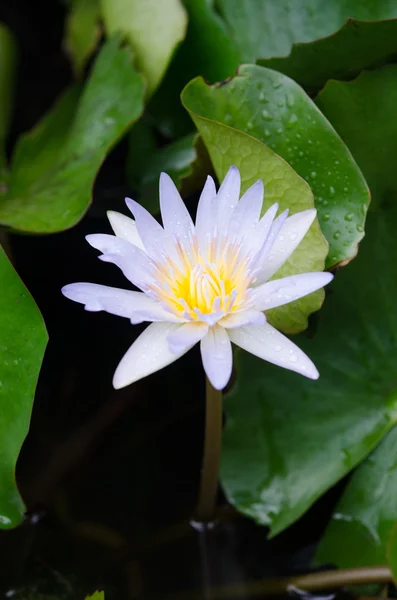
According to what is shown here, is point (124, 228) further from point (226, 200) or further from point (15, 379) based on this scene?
point (15, 379)

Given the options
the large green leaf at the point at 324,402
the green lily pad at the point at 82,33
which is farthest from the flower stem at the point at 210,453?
the green lily pad at the point at 82,33

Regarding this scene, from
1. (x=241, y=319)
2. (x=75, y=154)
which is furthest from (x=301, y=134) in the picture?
(x=75, y=154)

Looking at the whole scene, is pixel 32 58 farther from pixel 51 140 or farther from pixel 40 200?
pixel 40 200

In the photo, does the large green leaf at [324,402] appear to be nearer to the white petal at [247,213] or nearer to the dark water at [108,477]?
the dark water at [108,477]

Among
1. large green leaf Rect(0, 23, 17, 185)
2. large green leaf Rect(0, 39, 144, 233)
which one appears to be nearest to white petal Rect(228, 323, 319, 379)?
large green leaf Rect(0, 39, 144, 233)

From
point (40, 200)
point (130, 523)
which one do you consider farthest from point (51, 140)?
point (130, 523)
